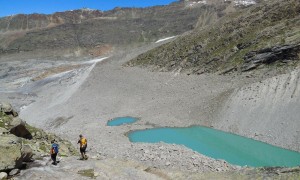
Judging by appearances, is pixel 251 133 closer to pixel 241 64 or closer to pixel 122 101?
pixel 241 64

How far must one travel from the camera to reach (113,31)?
161500 millimetres

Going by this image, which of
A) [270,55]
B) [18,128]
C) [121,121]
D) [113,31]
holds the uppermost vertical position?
[113,31]

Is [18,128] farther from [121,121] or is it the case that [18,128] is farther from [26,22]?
[26,22]

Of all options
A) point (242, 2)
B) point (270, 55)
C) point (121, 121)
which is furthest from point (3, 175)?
point (242, 2)

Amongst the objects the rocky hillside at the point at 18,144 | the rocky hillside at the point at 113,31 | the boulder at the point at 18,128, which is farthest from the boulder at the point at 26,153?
the rocky hillside at the point at 113,31

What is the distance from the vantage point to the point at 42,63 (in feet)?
422

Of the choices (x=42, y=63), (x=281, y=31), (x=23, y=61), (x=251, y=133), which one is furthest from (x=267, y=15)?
(x=23, y=61)

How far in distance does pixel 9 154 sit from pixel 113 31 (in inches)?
5738

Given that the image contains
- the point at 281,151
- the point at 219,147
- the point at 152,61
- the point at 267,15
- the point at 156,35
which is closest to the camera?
the point at 281,151

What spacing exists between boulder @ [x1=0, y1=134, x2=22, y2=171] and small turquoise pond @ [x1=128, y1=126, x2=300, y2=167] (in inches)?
780

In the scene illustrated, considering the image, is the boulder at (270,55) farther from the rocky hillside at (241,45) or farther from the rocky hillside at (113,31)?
the rocky hillside at (113,31)

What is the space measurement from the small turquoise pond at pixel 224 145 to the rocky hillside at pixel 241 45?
49.6 feet

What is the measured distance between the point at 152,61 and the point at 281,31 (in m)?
28.8

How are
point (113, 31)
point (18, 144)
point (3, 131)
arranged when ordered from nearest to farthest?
point (18, 144) < point (3, 131) < point (113, 31)
